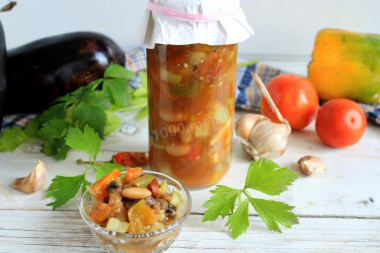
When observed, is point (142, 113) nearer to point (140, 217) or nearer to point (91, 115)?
point (91, 115)

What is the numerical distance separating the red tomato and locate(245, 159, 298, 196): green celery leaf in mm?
420

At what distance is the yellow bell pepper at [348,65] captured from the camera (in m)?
1.49

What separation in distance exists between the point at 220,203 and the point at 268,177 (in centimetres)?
13

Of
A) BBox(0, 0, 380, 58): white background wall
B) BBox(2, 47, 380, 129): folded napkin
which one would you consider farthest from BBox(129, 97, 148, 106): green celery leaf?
BBox(0, 0, 380, 58): white background wall

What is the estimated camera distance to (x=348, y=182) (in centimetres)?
111

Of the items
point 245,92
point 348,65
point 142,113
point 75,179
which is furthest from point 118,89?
point 348,65

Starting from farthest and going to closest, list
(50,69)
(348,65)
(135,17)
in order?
(135,17) < (348,65) < (50,69)

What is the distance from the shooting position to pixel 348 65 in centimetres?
151

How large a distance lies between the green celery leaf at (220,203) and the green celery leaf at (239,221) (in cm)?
2

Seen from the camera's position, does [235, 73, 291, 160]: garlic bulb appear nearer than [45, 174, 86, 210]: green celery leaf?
No

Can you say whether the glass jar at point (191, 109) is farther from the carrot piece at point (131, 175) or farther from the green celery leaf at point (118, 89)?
the green celery leaf at point (118, 89)

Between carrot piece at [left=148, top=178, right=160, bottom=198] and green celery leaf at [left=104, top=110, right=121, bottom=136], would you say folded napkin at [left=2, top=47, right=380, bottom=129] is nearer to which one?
green celery leaf at [left=104, top=110, right=121, bottom=136]

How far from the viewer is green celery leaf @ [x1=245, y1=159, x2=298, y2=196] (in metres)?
0.93

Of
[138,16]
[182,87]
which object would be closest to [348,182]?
[182,87]
